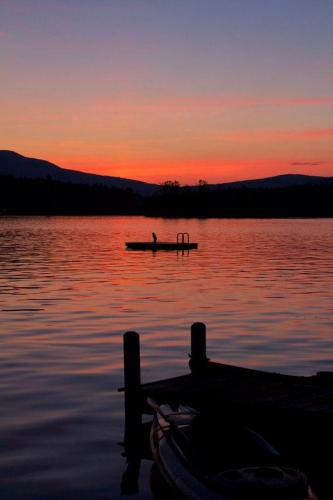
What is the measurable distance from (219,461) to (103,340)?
1545cm

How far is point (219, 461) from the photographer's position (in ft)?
39.8

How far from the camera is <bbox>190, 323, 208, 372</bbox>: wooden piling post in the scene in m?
17.7

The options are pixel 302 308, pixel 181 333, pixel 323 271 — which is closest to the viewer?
pixel 181 333

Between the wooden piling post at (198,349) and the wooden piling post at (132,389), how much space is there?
1628 millimetres

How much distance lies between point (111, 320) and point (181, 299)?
29.2 ft

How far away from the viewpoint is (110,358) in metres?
24.1

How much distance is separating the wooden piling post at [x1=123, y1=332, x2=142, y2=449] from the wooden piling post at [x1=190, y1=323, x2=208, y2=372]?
1628 mm

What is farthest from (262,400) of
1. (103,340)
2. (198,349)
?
(103,340)

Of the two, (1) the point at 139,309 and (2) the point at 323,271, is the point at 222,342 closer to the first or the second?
(1) the point at 139,309

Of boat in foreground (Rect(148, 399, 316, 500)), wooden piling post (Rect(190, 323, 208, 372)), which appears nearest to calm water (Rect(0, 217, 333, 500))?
boat in foreground (Rect(148, 399, 316, 500))

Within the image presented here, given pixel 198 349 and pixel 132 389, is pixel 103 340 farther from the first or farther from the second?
pixel 132 389

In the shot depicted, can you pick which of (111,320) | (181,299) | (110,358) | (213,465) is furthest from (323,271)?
(213,465)

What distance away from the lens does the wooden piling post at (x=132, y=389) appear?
16.4 m

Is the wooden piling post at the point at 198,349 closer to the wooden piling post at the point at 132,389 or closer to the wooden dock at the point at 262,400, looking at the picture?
the wooden dock at the point at 262,400
